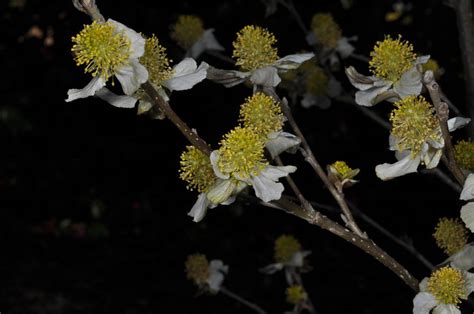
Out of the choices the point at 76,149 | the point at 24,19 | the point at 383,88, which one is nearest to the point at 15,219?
the point at 76,149

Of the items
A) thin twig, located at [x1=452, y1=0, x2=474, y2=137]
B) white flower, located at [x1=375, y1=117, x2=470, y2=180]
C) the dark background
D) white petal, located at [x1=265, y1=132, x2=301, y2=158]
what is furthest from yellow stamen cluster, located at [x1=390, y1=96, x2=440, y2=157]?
the dark background

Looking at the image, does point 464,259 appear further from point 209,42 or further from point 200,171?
point 209,42

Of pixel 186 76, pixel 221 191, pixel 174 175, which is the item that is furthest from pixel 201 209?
pixel 174 175

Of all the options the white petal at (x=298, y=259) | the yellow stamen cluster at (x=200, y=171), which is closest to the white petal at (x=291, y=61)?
the yellow stamen cluster at (x=200, y=171)

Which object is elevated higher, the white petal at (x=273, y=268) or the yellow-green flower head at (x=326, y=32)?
the yellow-green flower head at (x=326, y=32)

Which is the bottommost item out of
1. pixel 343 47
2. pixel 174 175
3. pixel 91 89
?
pixel 174 175

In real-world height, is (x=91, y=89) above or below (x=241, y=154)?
above

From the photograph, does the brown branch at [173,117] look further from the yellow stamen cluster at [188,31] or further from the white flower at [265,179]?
the yellow stamen cluster at [188,31]
